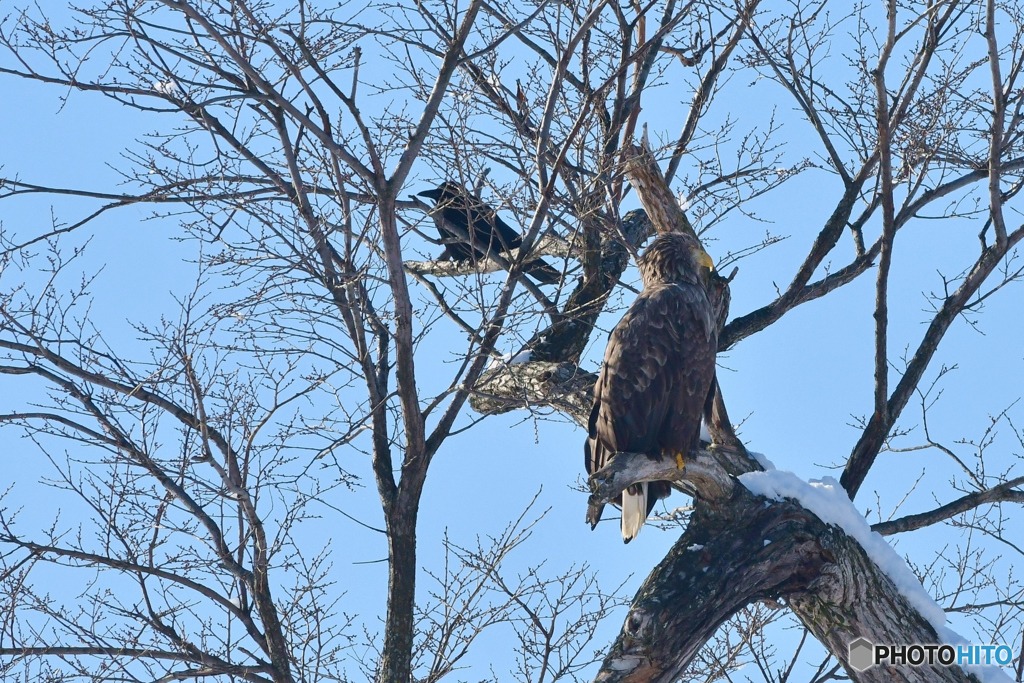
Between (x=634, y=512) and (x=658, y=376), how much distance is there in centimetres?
82

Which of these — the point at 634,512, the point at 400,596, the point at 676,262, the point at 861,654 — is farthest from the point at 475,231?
the point at 861,654

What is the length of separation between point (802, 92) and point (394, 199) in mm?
3360

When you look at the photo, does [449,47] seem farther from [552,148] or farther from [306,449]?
[306,449]

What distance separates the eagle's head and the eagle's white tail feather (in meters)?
1.13

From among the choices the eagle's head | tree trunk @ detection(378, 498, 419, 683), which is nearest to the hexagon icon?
the eagle's head

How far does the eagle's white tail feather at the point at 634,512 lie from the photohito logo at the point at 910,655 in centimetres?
119

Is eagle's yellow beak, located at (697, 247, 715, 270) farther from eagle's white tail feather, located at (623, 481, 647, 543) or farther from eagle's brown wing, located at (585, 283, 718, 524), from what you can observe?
eagle's white tail feather, located at (623, 481, 647, 543)

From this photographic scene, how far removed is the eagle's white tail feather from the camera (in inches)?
211

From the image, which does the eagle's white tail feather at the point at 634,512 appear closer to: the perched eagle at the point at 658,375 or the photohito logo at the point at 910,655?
the perched eagle at the point at 658,375

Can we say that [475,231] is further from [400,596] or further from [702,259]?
[400,596]

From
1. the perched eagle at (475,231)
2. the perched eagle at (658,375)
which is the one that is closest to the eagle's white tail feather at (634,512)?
the perched eagle at (658,375)

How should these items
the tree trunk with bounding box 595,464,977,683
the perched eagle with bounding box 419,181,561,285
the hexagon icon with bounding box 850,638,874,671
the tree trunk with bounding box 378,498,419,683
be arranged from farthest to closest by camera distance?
the tree trunk with bounding box 378,498,419,683 → the perched eagle with bounding box 419,181,561,285 → the hexagon icon with bounding box 850,638,874,671 → the tree trunk with bounding box 595,464,977,683

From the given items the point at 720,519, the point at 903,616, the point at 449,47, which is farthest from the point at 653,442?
the point at 449,47

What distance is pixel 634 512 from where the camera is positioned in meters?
5.36
